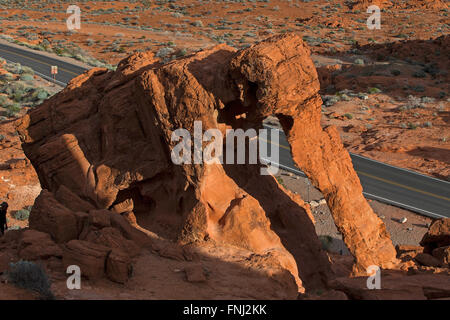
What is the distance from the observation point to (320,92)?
47.3m

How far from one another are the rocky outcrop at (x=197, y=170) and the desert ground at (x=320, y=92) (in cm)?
65

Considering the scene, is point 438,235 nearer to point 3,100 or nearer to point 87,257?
point 87,257

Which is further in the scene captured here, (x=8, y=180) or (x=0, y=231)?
(x=8, y=180)

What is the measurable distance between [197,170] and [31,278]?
521 centimetres

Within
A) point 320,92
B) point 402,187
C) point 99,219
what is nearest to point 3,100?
point 320,92

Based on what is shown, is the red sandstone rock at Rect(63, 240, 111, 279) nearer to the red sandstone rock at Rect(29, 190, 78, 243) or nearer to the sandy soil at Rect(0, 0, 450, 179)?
the red sandstone rock at Rect(29, 190, 78, 243)

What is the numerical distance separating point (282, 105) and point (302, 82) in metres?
0.73

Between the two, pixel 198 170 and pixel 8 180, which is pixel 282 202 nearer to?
pixel 198 170

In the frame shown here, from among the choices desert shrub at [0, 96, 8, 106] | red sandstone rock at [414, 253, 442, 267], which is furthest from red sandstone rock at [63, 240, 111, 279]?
desert shrub at [0, 96, 8, 106]

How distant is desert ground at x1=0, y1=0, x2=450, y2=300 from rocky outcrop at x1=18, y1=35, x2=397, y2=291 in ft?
2.12

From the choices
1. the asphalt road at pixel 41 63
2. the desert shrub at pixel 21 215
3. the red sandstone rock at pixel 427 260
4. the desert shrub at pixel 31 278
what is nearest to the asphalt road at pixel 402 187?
the red sandstone rock at pixel 427 260

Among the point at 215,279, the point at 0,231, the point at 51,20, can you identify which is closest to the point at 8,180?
the point at 0,231

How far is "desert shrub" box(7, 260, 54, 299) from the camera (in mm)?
8953

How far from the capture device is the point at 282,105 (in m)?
12.5
